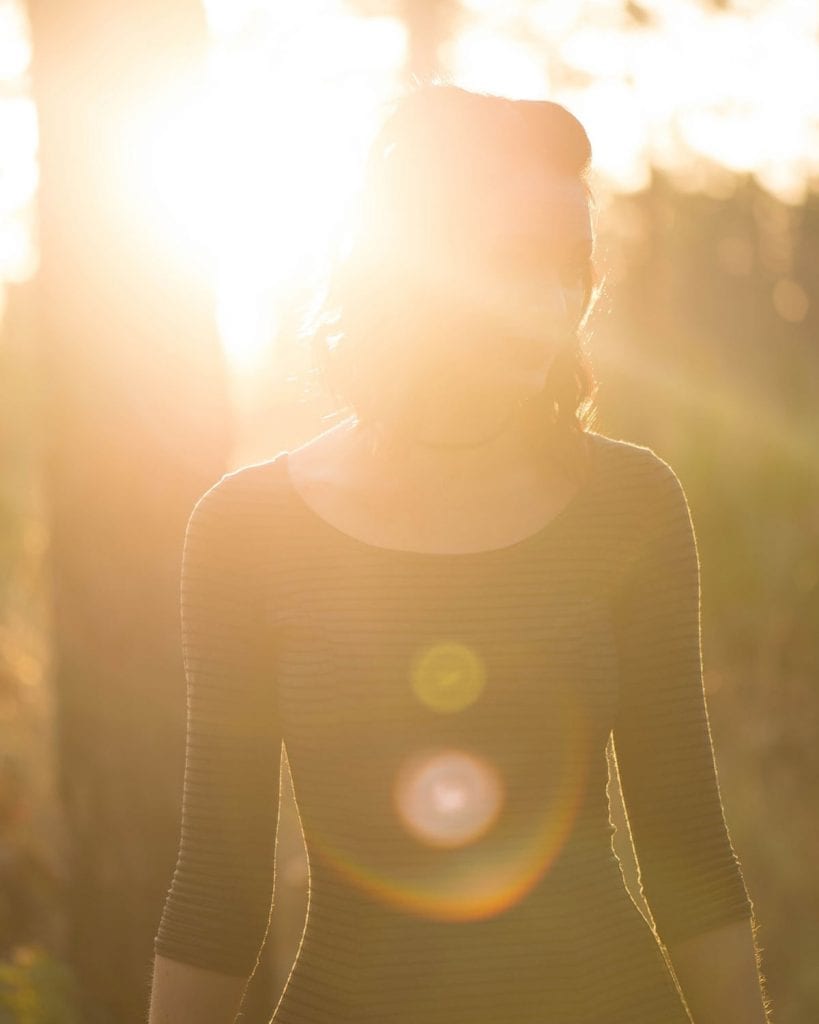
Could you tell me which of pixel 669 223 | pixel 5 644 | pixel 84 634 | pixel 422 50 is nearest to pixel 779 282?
pixel 669 223

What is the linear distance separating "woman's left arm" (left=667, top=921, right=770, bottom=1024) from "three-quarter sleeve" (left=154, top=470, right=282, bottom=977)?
66cm

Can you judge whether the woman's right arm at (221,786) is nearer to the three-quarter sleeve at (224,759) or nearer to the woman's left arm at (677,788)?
the three-quarter sleeve at (224,759)

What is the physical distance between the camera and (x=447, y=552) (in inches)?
82.3

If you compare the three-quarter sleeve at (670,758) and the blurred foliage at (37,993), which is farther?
the blurred foliage at (37,993)

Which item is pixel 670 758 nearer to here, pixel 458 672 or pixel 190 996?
pixel 458 672

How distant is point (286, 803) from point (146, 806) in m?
2.76

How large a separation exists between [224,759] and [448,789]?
0.34m

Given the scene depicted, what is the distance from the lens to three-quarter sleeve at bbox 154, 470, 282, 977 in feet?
6.66

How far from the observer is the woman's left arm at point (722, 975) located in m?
2.02

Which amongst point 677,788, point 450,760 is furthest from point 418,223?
point 677,788

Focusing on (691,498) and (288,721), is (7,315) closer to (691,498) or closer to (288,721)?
(691,498)

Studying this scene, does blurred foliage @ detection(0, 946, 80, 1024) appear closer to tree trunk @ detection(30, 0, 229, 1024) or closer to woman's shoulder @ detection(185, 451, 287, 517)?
tree trunk @ detection(30, 0, 229, 1024)

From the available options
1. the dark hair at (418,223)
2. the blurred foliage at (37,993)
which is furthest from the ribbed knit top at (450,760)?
the blurred foliage at (37,993)

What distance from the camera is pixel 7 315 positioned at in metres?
24.4
